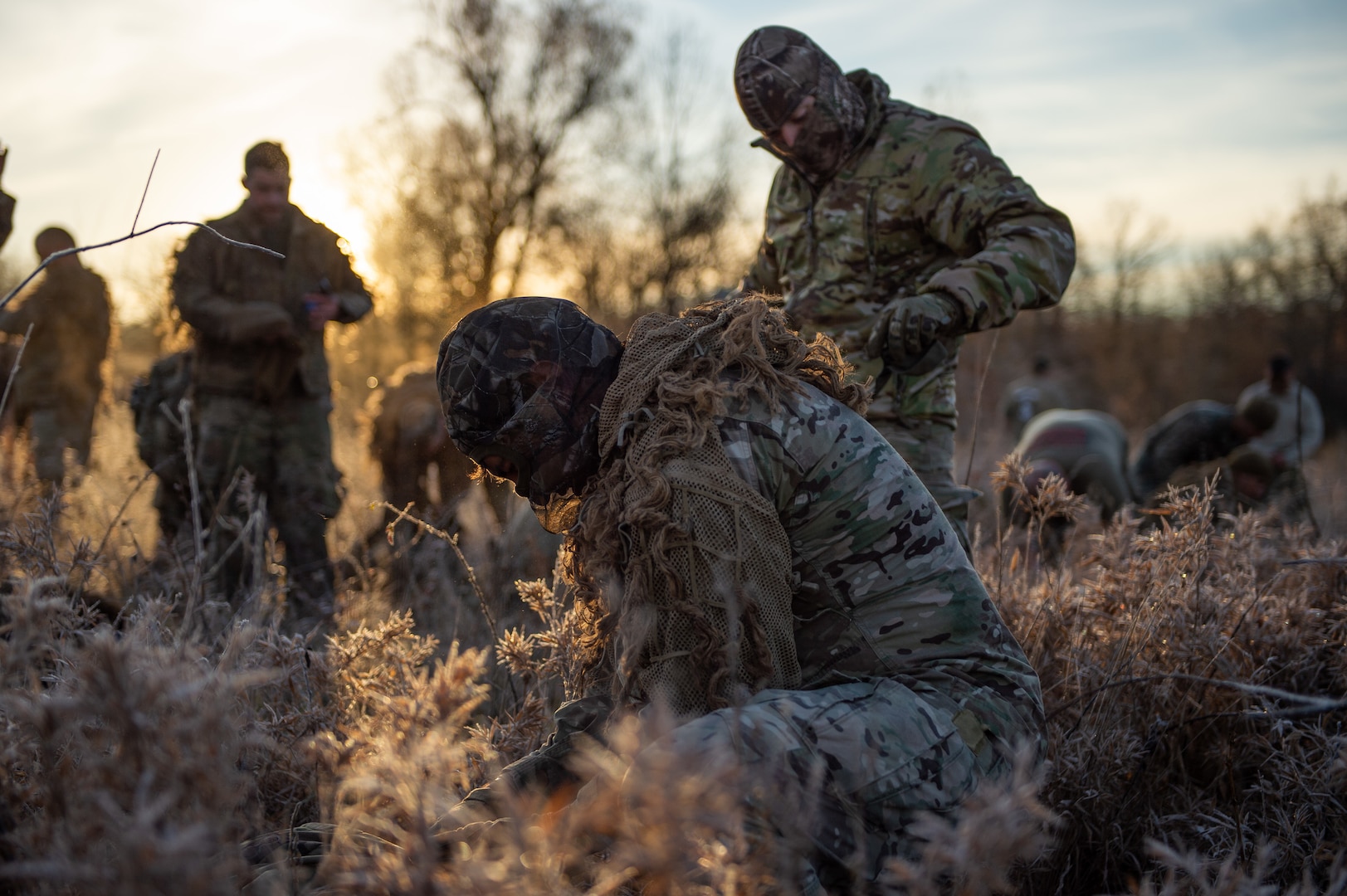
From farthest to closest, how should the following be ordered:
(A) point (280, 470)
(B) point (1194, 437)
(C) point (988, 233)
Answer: (B) point (1194, 437), (A) point (280, 470), (C) point (988, 233)

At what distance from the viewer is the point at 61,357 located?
6516mm

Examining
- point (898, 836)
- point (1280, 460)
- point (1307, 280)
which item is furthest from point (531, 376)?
point (1307, 280)

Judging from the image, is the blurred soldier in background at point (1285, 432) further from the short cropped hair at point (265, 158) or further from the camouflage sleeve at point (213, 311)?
the short cropped hair at point (265, 158)

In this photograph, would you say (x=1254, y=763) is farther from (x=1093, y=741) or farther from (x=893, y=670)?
(x=893, y=670)

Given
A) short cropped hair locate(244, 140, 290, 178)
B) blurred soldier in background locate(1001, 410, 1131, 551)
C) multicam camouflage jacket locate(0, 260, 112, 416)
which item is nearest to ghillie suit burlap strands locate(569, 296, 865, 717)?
short cropped hair locate(244, 140, 290, 178)

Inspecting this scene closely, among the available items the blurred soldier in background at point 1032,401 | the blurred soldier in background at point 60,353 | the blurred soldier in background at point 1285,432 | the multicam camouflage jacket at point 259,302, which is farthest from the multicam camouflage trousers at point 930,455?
the blurred soldier in background at point 1032,401

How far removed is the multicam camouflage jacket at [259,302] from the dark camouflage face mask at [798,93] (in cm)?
267

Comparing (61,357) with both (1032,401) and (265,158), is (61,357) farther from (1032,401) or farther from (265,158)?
(1032,401)

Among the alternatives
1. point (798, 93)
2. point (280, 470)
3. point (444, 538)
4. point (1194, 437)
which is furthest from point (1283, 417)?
point (444, 538)

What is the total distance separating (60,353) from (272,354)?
8.73ft

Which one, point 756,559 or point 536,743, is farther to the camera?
point 536,743

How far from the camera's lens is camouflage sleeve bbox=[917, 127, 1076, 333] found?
8.89 feet

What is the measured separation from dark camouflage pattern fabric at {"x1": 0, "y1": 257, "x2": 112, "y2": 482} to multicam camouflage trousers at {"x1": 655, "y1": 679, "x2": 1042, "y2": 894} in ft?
20.2

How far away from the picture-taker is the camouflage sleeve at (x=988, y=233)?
2711 millimetres
